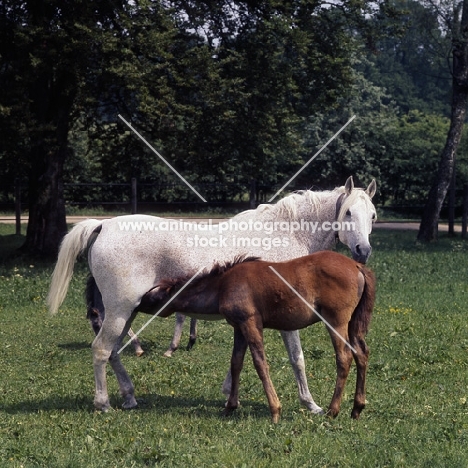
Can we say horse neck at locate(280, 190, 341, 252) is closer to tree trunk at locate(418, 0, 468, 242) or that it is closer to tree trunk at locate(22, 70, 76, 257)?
tree trunk at locate(22, 70, 76, 257)

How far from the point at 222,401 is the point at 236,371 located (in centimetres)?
83

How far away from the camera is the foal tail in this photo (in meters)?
7.31

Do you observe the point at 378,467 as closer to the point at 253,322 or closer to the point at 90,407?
the point at 253,322

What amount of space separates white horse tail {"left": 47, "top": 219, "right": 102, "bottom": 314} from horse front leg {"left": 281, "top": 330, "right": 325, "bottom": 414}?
86.6 inches

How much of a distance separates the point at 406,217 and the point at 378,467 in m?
32.3

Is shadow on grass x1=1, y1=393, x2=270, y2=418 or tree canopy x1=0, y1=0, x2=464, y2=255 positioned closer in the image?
shadow on grass x1=1, y1=393, x2=270, y2=418

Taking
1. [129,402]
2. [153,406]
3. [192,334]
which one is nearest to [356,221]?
[153,406]

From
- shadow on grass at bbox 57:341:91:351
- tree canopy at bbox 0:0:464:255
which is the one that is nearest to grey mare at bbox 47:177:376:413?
shadow on grass at bbox 57:341:91:351

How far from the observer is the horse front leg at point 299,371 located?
24.9 feet

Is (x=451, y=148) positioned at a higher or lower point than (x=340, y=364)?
higher

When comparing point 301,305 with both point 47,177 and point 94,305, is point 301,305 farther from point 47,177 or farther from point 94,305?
point 47,177

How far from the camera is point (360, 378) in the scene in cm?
713

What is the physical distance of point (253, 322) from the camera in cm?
720

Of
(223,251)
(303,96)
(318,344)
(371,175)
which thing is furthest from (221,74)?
Answer: (371,175)
